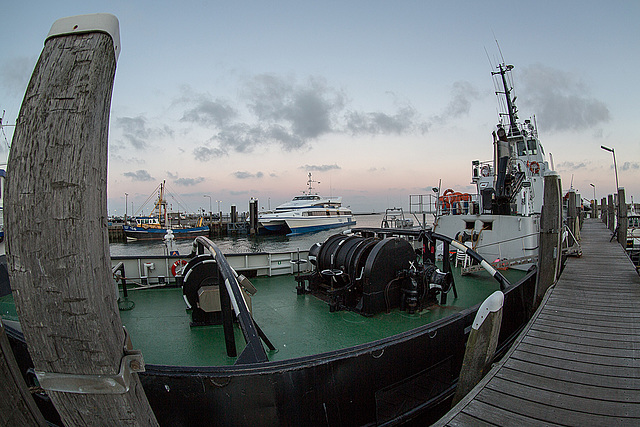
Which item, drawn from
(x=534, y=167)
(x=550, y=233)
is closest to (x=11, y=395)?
(x=550, y=233)

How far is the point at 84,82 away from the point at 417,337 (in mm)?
4270

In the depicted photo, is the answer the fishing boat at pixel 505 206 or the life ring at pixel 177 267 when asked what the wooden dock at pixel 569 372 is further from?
the life ring at pixel 177 267

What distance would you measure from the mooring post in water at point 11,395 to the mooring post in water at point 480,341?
4.13 meters

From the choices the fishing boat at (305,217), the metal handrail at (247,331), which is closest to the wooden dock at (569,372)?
the metal handrail at (247,331)

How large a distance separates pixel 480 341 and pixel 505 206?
870 cm

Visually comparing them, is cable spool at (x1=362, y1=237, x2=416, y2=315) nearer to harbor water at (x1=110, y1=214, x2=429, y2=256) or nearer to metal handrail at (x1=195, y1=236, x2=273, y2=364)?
metal handrail at (x1=195, y1=236, x2=273, y2=364)

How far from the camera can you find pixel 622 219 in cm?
1312

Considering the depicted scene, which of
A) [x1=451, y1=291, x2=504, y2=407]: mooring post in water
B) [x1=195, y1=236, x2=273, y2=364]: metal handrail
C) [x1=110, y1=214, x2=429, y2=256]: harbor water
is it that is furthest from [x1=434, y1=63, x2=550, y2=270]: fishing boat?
[x1=110, y1=214, x2=429, y2=256]: harbor water

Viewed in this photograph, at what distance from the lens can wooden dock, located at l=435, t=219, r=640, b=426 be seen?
3.09 meters

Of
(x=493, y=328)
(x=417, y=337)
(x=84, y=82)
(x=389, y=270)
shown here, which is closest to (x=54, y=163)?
(x=84, y=82)

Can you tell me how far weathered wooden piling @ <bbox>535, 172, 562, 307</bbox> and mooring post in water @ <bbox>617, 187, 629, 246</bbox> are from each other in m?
8.84

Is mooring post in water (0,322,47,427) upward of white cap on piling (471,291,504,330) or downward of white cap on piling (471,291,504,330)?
upward

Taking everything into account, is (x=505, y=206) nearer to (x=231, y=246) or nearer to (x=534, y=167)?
(x=534, y=167)

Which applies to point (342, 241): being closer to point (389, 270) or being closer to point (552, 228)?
point (389, 270)
